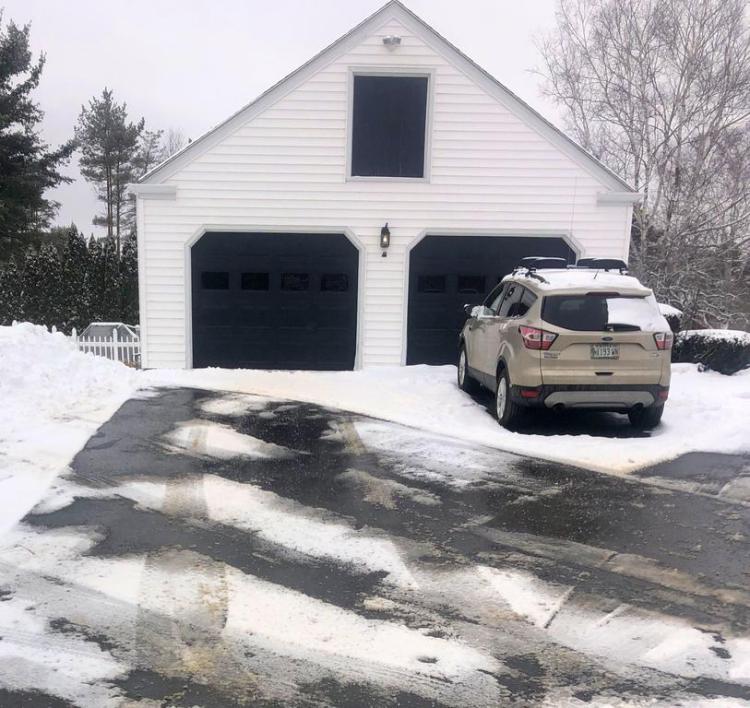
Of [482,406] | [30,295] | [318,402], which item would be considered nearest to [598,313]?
[482,406]

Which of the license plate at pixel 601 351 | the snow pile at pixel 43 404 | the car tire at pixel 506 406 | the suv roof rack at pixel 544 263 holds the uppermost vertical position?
the suv roof rack at pixel 544 263

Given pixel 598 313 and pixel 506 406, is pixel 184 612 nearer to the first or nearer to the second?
pixel 506 406

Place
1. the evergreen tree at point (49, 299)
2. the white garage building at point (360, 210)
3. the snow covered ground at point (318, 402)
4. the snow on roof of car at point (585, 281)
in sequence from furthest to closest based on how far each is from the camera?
the evergreen tree at point (49, 299) → the white garage building at point (360, 210) → the snow on roof of car at point (585, 281) → the snow covered ground at point (318, 402)

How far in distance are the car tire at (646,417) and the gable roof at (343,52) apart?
Result: 5921 millimetres

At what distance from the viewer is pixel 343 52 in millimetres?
11898

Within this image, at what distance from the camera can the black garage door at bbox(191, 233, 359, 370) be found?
40.2ft

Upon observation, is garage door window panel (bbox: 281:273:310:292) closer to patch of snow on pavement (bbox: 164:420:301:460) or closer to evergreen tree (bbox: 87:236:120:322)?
patch of snow on pavement (bbox: 164:420:301:460)

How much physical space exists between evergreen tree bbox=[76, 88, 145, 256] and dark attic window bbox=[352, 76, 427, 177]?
109 ft

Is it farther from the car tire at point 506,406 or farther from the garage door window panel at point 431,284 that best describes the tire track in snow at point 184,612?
the garage door window panel at point 431,284

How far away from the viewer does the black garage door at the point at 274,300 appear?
40.2ft

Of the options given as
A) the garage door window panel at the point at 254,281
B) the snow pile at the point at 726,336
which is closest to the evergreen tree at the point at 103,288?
the garage door window panel at the point at 254,281

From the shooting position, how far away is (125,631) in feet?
11.4

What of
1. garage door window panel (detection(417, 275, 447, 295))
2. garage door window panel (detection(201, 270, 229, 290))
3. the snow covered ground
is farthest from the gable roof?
the snow covered ground

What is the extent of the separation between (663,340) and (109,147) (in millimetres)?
43458
